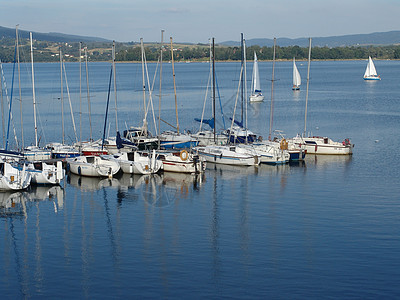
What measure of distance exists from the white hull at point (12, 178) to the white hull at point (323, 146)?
2345 cm

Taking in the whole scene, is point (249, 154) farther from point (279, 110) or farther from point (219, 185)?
point (279, 110)

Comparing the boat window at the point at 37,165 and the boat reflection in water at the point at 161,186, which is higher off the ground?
the boat window at the point at 37,165

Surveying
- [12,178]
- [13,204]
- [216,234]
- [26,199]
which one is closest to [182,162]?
[26,199]

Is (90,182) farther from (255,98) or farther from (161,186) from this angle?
(255,98)

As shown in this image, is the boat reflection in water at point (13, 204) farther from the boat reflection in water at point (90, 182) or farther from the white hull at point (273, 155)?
the white hull at point (273, 155)

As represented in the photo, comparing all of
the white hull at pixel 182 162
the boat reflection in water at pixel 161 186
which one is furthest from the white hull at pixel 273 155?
the boat reflection in water at pixel 161 186

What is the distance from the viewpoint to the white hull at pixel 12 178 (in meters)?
39.3

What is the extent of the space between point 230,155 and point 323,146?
929cm

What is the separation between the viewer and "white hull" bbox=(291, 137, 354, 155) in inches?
2052

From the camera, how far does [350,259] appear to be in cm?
2752

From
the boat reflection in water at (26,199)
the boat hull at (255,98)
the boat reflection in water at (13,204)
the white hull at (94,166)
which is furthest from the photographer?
the boat hull at (255,98)

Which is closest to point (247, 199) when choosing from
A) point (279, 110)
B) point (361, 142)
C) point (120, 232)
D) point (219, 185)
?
point (219, 185)

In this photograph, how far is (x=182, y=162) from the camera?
147 ft

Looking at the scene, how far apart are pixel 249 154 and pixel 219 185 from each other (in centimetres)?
642
